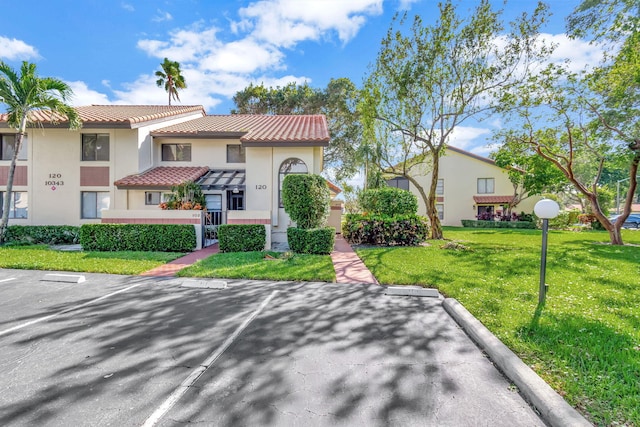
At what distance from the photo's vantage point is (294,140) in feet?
46.8

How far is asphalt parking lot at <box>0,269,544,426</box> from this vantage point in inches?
113

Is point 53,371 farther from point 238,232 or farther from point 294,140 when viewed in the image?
point 294,140

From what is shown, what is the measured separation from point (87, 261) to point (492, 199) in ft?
117

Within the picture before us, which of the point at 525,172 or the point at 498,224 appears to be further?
the point at 498,224

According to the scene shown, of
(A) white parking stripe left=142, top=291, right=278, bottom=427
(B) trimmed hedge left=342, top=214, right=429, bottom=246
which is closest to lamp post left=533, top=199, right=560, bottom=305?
(A) white parking stripe left=142, top=291, right=278, bottom=427

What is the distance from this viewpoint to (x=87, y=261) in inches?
384

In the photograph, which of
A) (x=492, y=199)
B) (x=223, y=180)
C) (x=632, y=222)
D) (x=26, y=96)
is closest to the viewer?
(x=26, y=96)

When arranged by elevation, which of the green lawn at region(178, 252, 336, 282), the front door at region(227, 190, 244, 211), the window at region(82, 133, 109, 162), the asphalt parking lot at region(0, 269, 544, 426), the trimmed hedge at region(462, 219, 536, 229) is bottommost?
the asphalt parking lot at region(0, 269, 544, 426)

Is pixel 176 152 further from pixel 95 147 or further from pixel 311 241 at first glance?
pixel 311 241

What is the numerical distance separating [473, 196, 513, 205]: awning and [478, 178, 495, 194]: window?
107cm

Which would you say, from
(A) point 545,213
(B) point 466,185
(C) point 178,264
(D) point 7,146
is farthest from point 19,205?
(B) point 466,185

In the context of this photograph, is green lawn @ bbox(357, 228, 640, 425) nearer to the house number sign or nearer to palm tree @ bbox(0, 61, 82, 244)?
palm tree @ bbox(0, 61, 82, 244)

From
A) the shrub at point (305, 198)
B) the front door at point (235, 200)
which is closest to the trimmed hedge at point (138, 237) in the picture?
the front door at point (235, 200)

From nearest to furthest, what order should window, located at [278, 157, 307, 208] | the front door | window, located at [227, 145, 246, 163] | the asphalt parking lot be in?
1. the asphalt parking lot
2. window, located at [278, 157, 307, 208]
3. the front door
4. window, located at [227, 145, 246, 163]
